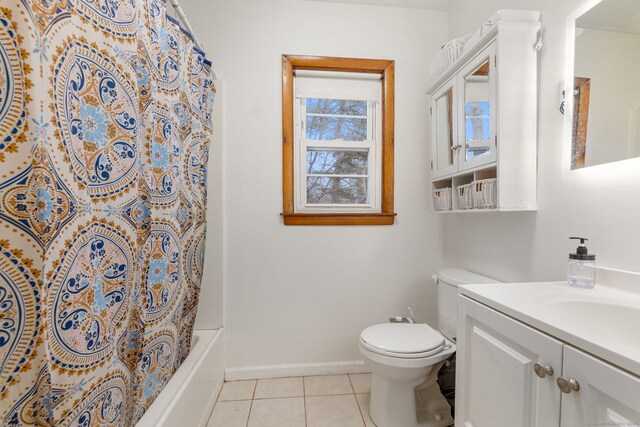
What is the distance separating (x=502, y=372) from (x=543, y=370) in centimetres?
13

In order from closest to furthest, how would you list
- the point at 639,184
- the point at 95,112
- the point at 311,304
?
the point at 95,112, the point at 639,184, the point at 311,304

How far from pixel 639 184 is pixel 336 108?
4.82ft

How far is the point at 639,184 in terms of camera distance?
2.62 ft

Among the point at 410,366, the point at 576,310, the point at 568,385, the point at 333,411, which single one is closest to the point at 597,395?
the point at 568,385

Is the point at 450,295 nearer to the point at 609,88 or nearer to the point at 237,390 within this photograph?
the point at 609,88

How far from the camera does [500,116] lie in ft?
3.69

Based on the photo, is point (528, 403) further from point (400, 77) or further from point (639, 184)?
point (400, 77)

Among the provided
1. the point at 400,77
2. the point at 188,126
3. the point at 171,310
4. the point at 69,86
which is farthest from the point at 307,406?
the point at 400,77

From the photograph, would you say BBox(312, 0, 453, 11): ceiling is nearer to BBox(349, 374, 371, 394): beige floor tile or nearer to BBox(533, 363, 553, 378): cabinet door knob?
BBox(533, 363, 553, 378): cabinet door knob

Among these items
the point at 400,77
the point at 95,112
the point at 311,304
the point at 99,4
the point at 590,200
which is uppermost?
the point at 400,77

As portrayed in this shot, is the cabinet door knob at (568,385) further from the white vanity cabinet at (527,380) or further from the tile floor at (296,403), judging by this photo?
the tile floor at (296,403)

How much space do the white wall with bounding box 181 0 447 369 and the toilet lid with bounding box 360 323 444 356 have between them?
0.41m

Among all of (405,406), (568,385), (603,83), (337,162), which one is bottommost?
(405,406)

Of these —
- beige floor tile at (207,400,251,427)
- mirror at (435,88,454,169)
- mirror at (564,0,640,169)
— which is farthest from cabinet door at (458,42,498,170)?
beige floor tile at (207,400,251,427)
